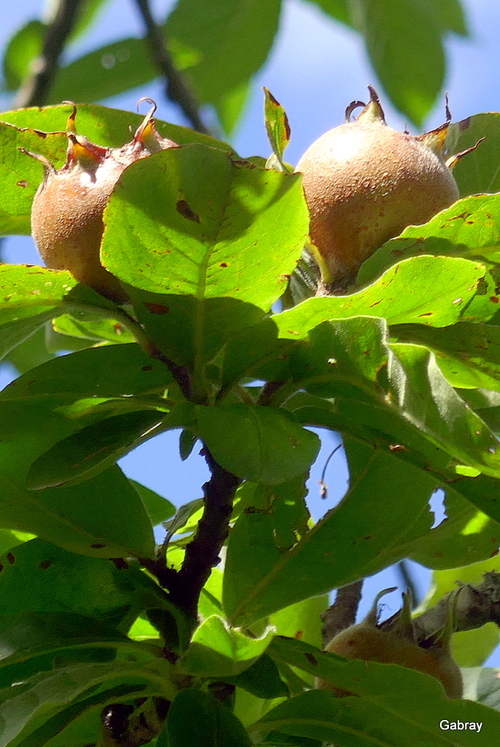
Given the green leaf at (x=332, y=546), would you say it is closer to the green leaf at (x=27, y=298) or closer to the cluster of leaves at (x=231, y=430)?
the cluster of leaves at (x=231, y=430)

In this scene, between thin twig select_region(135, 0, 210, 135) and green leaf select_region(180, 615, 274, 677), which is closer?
green leaf select_region(180, 615, 274, 677)

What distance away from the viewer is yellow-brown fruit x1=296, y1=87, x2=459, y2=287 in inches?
40.2

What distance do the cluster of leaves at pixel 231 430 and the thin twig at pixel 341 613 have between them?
20cm

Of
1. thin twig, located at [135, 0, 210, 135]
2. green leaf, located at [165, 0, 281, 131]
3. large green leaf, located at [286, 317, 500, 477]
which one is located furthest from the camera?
green leaf, located at [165, 0, 281, 131]

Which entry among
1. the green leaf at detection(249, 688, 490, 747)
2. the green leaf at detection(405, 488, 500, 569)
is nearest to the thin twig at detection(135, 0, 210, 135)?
the green leaf at detection(405, 488, 500, 569)

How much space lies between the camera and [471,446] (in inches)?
→ 33.8

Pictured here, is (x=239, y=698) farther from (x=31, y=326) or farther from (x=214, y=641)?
(x=31, y=326)

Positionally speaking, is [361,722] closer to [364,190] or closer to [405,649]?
[405,649]

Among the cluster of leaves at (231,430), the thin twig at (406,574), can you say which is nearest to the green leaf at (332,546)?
the cluster of leaves at (231,430)

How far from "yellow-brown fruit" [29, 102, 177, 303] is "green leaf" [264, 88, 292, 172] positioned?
4.6 inches

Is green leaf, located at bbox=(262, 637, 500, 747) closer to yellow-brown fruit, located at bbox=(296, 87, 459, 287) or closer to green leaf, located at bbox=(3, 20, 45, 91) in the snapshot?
yellow-brown fruit, located at bbox=(296, 87, 459, 287)

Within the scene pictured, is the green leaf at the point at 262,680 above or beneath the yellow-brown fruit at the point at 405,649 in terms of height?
above

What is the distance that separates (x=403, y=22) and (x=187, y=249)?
2.02 metres

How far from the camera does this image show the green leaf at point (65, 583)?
1140 millimetres
